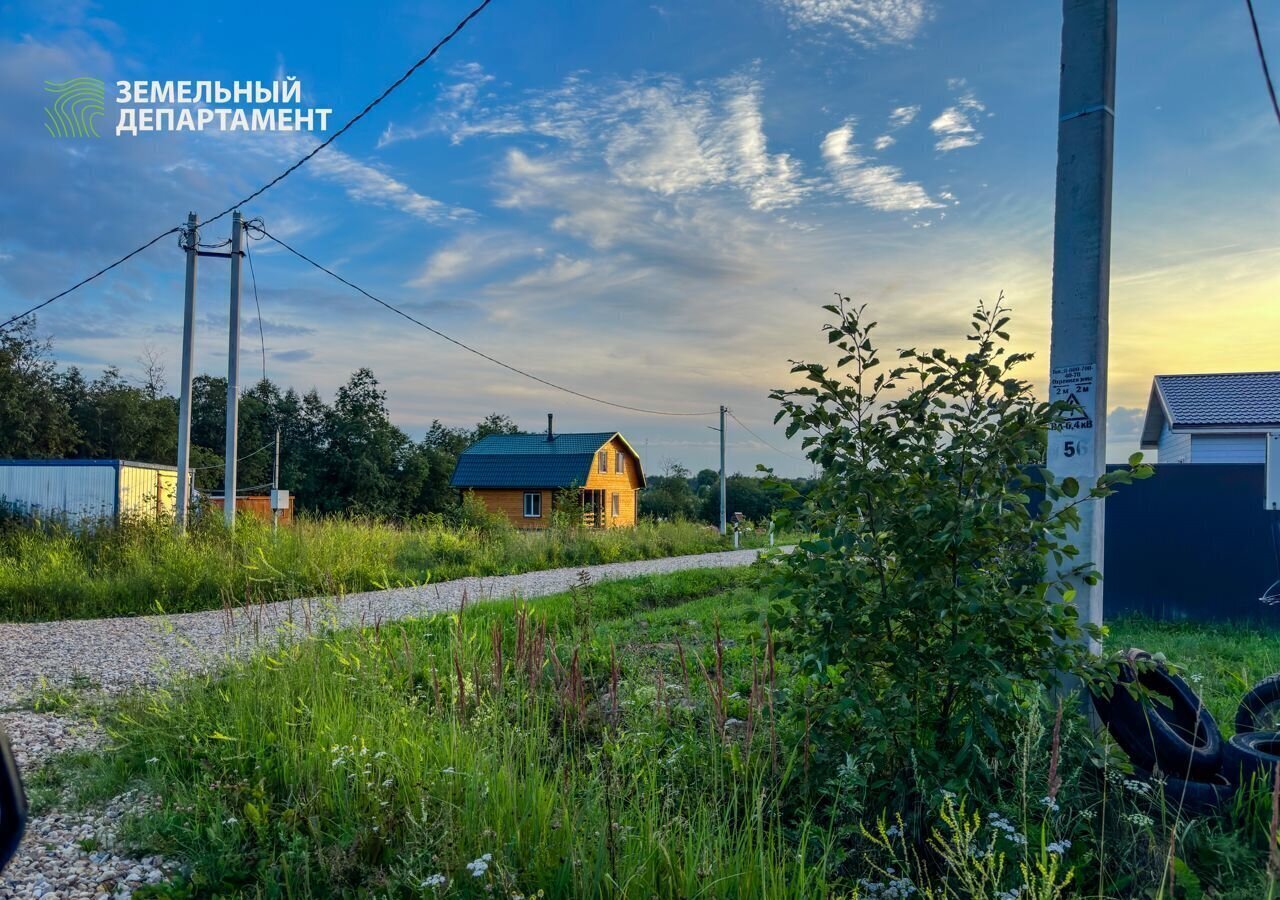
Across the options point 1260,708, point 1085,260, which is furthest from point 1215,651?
point 1085,260

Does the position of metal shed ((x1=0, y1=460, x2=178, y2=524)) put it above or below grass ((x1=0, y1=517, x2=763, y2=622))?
above

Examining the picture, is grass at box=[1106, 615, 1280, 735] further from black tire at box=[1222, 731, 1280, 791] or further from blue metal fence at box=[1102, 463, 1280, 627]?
black tire at box=[1222, 731, 1280, 791]

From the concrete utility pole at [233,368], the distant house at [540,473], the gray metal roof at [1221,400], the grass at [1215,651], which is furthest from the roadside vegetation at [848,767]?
the distant house at [540,473]

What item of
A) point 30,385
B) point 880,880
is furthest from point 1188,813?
point 30,385

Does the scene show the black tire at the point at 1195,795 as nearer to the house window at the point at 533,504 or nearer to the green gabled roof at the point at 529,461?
the green gabled roof at the point at 529,461

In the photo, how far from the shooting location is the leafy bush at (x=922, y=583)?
292cm

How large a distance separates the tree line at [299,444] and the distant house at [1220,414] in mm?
23528

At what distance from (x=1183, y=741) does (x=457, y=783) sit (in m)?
3.15

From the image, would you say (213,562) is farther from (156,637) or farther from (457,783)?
(457,783)

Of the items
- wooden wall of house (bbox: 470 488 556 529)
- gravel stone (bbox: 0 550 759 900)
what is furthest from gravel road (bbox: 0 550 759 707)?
wooden wall of house (bbox: 470 488 556 529)

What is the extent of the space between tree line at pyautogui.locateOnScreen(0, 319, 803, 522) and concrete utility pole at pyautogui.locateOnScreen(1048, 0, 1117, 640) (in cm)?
3720

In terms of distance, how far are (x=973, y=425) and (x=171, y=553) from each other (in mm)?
12290

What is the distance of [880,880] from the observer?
2896 mm

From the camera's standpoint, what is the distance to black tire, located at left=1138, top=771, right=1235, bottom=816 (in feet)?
10.8
